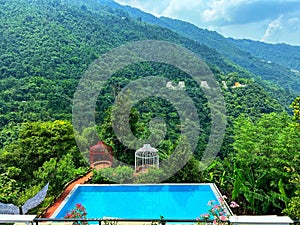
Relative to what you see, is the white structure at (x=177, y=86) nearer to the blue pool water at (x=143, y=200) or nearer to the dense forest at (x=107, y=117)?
the dense forest at (x=107, y=117)

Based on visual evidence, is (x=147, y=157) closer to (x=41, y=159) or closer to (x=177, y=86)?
(x=41, y=159)

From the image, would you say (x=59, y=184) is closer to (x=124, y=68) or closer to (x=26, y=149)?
(x=26, y=149)

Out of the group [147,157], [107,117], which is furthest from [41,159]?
[147,157]

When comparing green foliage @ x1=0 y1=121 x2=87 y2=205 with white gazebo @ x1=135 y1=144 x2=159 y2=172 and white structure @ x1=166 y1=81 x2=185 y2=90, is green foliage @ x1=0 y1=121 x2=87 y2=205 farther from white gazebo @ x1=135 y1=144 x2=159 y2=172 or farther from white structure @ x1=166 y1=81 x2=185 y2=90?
white structure @ x1=166 y1=81 x2=185 y2=90

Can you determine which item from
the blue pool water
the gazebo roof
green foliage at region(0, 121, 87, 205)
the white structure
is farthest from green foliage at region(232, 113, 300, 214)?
the white structure

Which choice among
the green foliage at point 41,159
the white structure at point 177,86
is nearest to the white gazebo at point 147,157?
the green foliage at point 41,159

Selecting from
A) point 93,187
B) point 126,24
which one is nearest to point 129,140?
point 93,187
